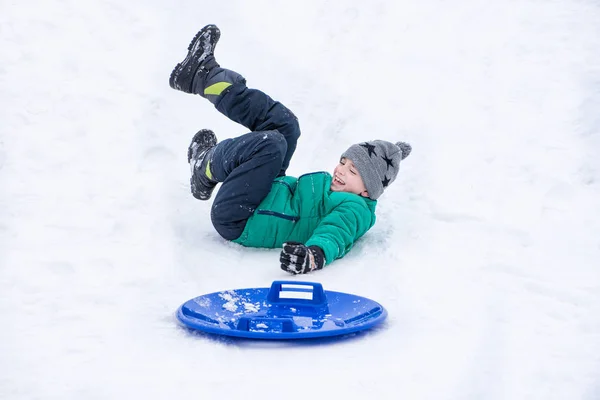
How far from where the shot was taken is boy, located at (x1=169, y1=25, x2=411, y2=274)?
2744mm

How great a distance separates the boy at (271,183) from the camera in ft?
9.00

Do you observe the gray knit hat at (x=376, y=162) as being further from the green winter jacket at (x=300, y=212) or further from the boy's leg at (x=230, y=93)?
the boy's leg at (x=230, y=93)

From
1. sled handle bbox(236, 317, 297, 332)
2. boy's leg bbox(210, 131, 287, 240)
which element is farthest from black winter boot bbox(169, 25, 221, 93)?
sled handle bbox(236, 317, 297, 332)

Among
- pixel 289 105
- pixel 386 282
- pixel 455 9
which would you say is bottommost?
pixel 386 282

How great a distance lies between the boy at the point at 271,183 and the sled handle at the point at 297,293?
581 millimetres

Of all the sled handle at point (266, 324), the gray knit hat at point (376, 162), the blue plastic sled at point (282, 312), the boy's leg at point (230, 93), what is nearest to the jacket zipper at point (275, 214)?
the boy's leg at point (230, 93)

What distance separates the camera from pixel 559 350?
67.1 inches

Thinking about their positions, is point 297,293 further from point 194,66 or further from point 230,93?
point 194,66

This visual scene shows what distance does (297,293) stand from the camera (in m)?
2.00

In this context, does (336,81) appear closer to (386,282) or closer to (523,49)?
(523,49)

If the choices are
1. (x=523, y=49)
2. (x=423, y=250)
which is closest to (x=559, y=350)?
(x=423, y=250)

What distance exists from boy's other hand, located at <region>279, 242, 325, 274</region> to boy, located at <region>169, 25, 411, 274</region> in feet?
0.67

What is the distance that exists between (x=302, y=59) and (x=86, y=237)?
244 centimetres

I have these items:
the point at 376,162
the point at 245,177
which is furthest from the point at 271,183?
the point at 376,162
